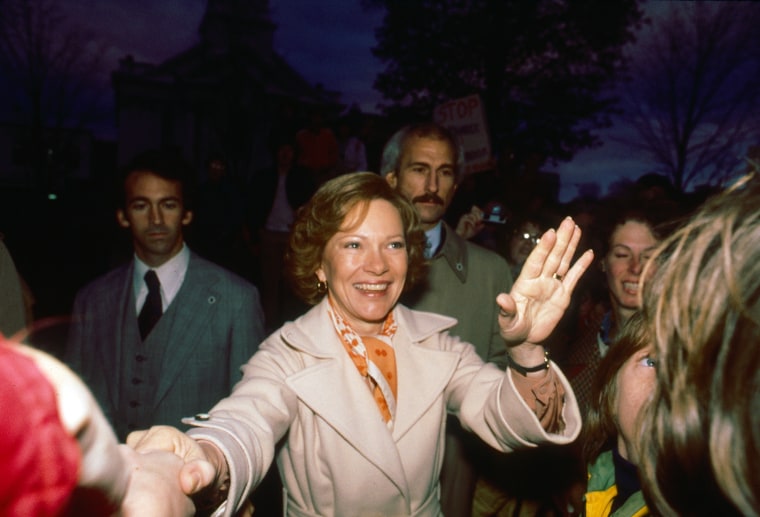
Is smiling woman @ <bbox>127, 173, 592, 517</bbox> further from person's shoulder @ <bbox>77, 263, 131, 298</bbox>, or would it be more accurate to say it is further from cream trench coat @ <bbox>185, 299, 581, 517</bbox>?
person's shoulder @ <bbox>77, 263, 131, 298</bbox>

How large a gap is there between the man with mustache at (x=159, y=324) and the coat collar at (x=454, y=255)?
4.13 ft

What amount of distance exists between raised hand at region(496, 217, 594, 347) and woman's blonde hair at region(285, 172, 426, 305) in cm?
97

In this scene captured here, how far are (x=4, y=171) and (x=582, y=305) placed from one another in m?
27.8

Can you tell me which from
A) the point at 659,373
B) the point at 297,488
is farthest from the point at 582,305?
the point at 659,373

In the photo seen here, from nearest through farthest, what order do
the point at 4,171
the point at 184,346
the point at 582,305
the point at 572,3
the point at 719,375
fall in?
the point at 719,375, the point at 184,346, the point at 582,305, the point at 572,3, the point at 4,171

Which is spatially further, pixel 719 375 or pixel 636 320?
pixel 636 320

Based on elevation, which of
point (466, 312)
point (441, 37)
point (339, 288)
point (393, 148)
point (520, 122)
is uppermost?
point (441, 37)

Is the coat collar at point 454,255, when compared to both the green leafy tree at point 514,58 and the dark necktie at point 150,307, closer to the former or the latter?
the dark necktie at point 150,307

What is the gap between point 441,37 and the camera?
21984mm

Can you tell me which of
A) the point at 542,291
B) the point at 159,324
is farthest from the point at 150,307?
the point at 542,291

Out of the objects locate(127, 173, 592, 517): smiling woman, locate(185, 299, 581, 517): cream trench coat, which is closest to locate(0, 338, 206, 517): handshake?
locate(127, 173, 592, 517): smiling woman

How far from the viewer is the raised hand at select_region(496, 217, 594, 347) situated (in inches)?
68.8

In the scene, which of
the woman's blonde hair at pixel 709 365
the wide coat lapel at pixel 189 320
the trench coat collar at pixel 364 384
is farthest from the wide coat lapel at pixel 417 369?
the wide coat lapel at pixel 189 320

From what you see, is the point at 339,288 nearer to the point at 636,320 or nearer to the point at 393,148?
the point at 636,320
